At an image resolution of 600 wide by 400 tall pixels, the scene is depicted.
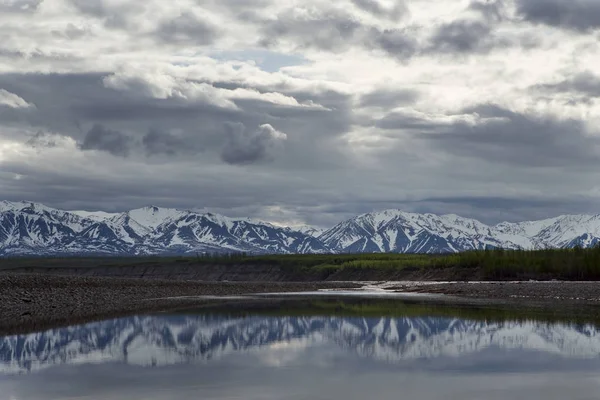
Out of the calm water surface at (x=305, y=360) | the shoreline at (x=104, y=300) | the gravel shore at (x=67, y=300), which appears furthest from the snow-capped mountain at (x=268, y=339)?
the shoreline at (x=104, y=300)

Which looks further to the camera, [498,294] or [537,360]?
[498,294]

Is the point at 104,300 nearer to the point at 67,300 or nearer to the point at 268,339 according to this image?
the point at 67,300

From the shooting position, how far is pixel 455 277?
172m

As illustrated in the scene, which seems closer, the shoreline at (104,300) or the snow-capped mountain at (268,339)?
the snow-capped mountain at (268,339)

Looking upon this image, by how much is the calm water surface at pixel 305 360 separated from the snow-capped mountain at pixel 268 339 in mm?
57

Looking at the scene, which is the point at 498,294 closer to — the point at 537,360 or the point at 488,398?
the point at 537,360

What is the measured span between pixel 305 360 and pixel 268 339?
28.8 ft

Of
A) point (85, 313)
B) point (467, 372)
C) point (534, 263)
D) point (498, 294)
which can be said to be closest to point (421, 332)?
point (467, 372)

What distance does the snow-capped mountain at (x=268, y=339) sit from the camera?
35.5m

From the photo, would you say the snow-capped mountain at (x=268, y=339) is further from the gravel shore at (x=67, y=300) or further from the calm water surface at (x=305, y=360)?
the gravel shore at (x=67, y=300)

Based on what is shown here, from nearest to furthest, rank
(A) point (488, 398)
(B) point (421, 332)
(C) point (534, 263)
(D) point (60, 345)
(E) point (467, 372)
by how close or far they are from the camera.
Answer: (A) point (488, 398) < (E) point (467, 372) < (D) point (60, 345) < (B) point (421, 332) < (C) point (534, 263)

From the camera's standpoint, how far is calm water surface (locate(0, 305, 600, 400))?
26.4 meters

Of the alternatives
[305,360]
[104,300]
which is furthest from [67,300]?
[305,360]

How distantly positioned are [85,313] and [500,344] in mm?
32216
